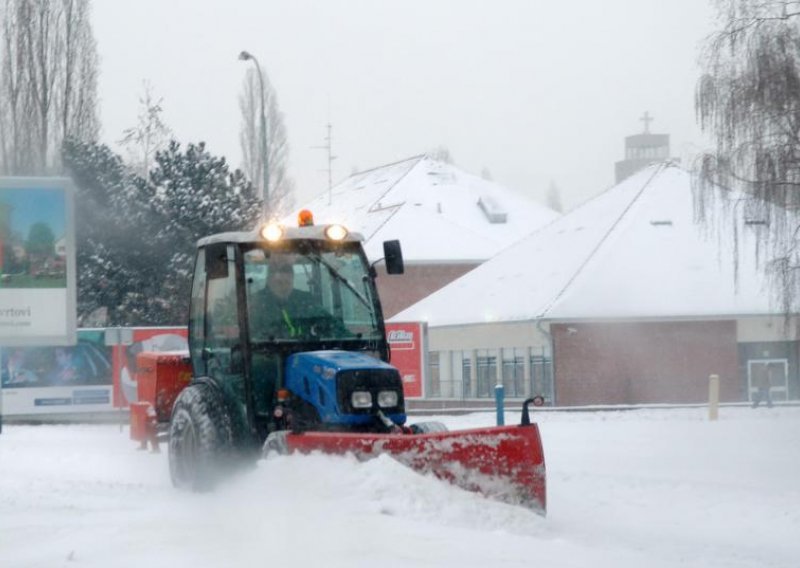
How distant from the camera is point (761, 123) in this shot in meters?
24.2

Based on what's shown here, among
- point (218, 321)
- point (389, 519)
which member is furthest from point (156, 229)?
point (389, 519)

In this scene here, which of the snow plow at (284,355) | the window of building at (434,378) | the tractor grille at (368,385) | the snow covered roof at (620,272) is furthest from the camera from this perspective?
the window of building at (434,378)

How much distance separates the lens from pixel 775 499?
1431cm

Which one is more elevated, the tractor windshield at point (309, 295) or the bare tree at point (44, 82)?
the bare tree at point (44, 82)

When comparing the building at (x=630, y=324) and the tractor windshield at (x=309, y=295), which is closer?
the tractor windshield at (x=309, y=295)

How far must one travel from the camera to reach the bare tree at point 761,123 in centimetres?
2369

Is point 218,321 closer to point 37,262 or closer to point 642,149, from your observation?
point 37,262

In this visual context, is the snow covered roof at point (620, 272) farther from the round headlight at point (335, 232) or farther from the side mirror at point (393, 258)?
the side mirror at point (393, 258)

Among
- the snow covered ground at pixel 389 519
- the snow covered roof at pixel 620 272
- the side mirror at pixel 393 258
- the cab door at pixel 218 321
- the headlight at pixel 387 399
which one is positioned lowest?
the snow covered ground at pixel 389 519

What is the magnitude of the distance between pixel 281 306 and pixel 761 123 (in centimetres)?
1439

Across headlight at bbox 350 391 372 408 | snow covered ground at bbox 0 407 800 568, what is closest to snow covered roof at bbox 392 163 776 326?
snow covered ground at bbox 0 407 800 568

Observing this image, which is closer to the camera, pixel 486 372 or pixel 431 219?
pixel 486 372

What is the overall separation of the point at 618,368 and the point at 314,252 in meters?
28.8

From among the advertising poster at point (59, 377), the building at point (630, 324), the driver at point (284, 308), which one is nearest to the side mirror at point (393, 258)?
the driver at point (284, 308)
